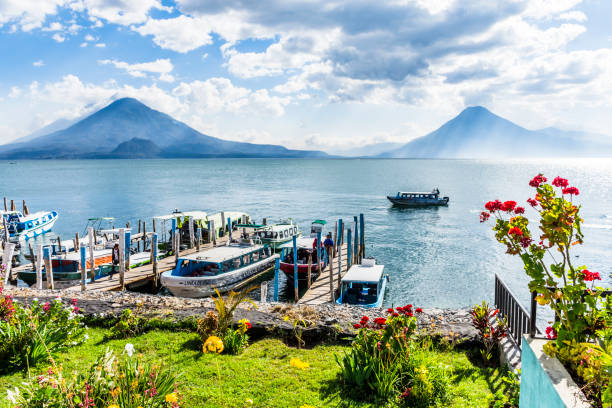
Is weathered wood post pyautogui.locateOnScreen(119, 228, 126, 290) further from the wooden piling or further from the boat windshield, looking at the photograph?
the boat windshield

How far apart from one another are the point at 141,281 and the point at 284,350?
1783 centimetres

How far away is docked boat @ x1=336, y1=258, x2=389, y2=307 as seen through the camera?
825 inches

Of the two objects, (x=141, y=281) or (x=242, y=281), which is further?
(x=242, y=281)

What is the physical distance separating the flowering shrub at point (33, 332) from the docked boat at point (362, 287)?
13541 mm

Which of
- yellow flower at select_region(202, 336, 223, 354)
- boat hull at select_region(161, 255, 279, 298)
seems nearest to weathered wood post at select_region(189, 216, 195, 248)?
boat hull at select_region(161, 255, 279, 298)

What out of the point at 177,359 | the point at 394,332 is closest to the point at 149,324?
the point at 177,359

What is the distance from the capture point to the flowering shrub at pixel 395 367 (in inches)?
259

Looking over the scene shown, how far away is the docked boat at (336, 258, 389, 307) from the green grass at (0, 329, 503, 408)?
477 inches

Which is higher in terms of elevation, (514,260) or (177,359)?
(177,359)

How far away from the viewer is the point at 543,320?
21344 mm

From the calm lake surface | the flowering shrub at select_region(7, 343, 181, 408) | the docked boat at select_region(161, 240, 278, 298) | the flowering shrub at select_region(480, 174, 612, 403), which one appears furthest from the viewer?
the calm lake surface

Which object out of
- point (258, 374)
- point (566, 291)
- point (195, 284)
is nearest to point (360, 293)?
point (195, 284)

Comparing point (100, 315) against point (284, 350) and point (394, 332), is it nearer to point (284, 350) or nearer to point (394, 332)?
point (284, 350)

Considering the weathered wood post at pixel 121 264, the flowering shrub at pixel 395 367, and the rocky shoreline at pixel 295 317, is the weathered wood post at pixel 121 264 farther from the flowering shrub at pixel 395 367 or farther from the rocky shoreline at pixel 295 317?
the flowering shrub at pixel 395 367
